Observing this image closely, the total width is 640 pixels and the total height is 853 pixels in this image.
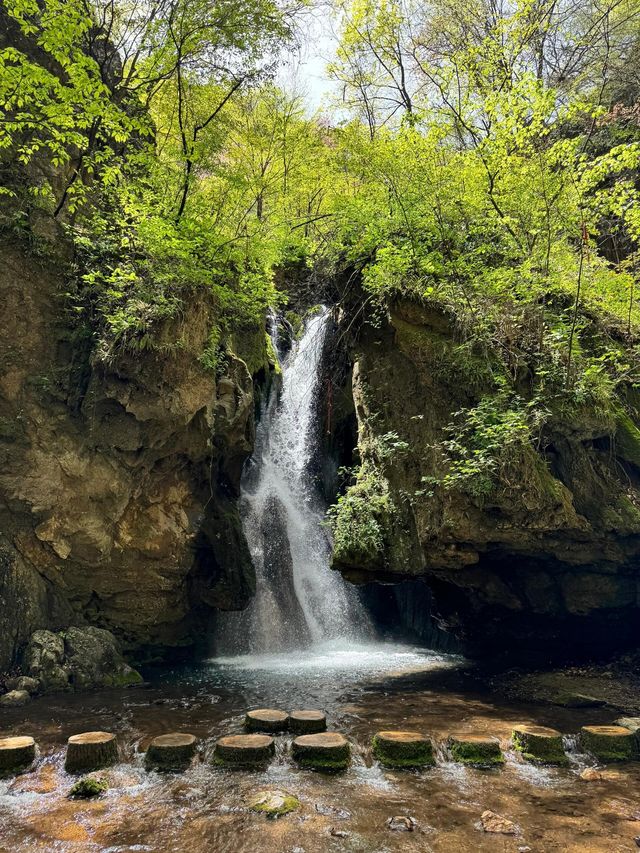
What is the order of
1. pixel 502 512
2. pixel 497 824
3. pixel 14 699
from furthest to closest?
1. pixel 502 512
2. pixel 14 699
3. pixel 497 824

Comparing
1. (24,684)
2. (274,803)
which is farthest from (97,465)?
(274,803)

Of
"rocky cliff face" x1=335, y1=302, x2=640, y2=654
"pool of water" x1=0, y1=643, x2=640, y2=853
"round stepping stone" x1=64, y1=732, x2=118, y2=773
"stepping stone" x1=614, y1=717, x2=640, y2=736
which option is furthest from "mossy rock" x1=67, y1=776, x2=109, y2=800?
"stepping stone" x1=614, y1=717, x2=640, y2=736

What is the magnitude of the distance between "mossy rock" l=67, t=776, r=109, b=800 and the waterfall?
6.86 m

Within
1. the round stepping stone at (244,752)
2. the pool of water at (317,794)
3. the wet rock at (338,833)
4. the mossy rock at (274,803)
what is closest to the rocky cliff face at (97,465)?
the pool of water at (317,794)

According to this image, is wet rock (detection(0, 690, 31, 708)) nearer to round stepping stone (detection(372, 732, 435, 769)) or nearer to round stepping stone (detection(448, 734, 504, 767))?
round stepping stone (detection(372, 732, 435, 769))

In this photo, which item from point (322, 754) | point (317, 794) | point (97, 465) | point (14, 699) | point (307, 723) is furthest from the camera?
point (97, 465)

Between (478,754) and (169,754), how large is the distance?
10.3 feet

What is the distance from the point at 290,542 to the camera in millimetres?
12734

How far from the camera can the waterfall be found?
→ 11.7m

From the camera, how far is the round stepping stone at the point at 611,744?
5.43m

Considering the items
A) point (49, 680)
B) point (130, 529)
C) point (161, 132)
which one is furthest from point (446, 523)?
point (161, 132)

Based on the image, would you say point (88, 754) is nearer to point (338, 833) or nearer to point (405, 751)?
point (338, 833)

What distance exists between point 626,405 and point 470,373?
10.7 ft

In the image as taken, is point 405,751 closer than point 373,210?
Yes
